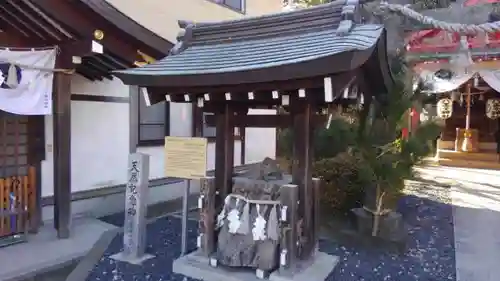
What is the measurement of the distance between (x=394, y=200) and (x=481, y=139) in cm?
1307

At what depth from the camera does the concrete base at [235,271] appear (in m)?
4.64

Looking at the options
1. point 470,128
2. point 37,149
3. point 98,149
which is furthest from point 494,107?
point 37,149

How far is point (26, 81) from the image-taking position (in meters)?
5.60

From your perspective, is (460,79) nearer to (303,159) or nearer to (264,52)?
(303,159)

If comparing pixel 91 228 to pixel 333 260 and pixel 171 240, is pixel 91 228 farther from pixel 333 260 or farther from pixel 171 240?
pixel 333 260

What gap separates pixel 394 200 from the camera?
6547 millimetres

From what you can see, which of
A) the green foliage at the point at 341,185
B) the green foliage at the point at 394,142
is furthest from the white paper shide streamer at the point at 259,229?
the green foliage at the point at 341,185

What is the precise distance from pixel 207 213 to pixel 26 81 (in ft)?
10.8

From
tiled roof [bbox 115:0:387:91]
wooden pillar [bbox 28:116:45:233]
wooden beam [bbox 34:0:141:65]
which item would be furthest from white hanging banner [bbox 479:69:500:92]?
wooden pillar [bbox 28:116:45:233]

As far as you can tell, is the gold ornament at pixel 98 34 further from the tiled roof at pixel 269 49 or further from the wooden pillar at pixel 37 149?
the wooden pillar at pixel 37 149

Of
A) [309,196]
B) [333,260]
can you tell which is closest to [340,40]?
[309,196]

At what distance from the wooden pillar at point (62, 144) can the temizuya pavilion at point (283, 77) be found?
61.4 inches

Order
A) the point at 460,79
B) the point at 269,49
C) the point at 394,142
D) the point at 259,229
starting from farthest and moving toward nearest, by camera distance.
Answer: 1. the point at 460,79
2. the point at 394,142
3. the point at 269,49
4. the point at 259,229

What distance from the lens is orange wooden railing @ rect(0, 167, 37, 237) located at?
19.0ft
